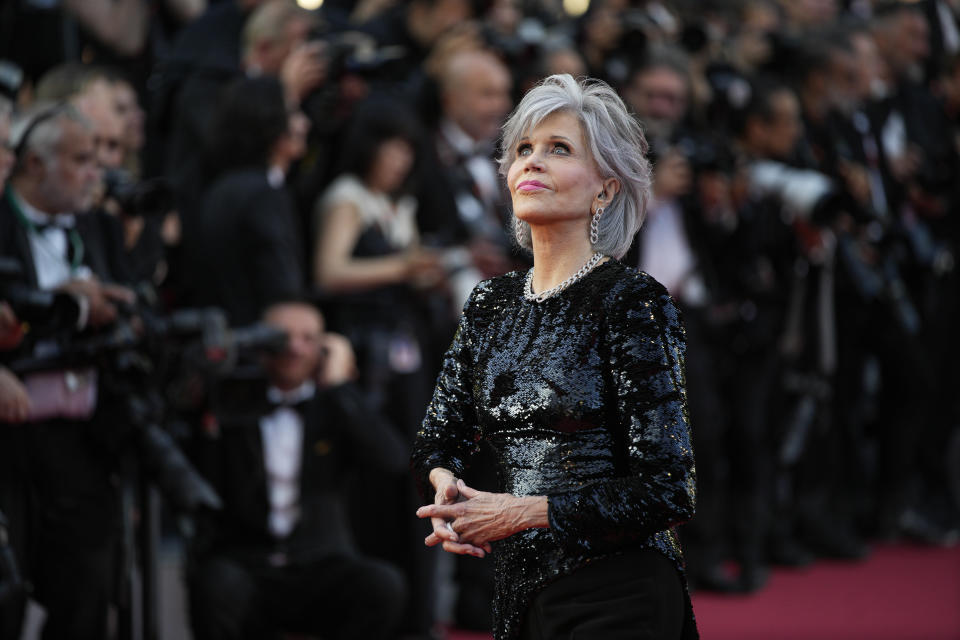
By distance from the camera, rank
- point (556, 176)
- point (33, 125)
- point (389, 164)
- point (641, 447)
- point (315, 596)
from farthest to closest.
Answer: point (389, 164) < point (315, 596) < point (33, 125) < point (556, 176) < point (641, 447)

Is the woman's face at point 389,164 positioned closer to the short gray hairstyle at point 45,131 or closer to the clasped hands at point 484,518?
the short gray hairstyle at point 45,131

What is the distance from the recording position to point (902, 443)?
7.66 metres

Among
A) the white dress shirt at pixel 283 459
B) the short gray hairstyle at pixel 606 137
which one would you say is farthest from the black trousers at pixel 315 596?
the short gray hairstyle at pixel 606 137

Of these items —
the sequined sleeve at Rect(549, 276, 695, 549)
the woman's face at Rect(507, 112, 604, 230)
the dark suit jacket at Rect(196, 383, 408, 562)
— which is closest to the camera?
the sequined sleeve at Rect(549, 276, 695, 549)

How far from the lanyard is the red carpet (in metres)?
2.12

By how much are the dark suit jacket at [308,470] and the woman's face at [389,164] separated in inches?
33.3

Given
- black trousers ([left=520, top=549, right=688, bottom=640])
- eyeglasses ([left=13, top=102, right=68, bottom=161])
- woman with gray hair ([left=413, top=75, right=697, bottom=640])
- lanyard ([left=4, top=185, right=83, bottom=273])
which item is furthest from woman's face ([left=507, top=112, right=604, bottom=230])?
eyeglasses ([left=13, top=102, right=68, bottom=161])

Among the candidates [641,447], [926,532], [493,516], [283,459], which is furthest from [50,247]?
[926,532]

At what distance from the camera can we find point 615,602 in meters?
2.38

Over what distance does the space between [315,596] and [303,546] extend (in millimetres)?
174

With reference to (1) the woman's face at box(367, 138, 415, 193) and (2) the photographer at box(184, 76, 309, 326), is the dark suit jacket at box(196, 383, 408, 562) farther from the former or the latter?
(1) the woman's face at box(367, 138, 415, 193)

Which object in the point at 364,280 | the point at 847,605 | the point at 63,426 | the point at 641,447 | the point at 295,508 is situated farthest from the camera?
the point at 847,605

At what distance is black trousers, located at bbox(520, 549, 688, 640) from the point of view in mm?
2375

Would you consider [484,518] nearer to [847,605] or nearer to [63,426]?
[63,426]
